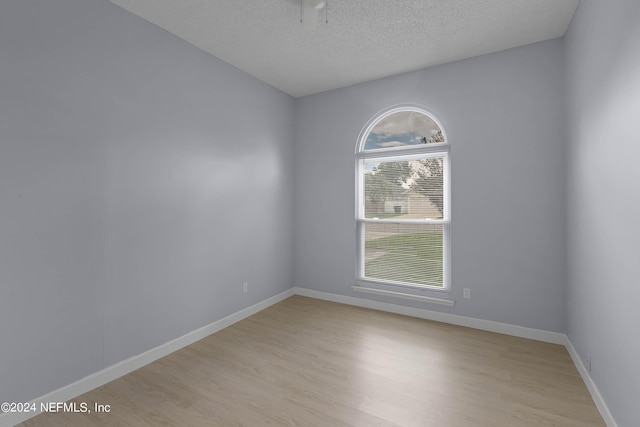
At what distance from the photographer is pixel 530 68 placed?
2.84 m

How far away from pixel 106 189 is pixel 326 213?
2563 millimetres

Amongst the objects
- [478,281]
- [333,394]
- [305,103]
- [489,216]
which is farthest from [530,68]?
[333,394]

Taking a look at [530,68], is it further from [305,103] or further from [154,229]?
[154,229]

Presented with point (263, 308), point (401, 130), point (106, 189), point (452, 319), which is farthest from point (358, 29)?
point (263, 308)

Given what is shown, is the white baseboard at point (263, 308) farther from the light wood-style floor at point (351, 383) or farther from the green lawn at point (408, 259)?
the green lawn at point (408, 259)

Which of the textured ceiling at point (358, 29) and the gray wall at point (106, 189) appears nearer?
the gray wall at point (106, 189)

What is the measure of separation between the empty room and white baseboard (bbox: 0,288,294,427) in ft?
0.04

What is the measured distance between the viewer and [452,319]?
3229mm

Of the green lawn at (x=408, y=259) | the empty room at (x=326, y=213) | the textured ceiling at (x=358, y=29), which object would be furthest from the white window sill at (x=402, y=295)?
the textured ceiling at (x=358, y=29)

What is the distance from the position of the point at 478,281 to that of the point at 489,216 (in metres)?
0.71

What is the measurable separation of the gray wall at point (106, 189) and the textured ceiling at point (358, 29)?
0.90 feet

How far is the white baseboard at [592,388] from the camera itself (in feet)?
5.62

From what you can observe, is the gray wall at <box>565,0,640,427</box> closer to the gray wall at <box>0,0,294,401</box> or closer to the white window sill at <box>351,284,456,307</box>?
the white window sill at <box>351,284,456,307</box>

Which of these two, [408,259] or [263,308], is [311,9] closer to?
[408,259]
